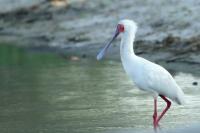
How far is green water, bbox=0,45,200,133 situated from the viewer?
12.1 metres

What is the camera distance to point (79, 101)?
46.9 ft

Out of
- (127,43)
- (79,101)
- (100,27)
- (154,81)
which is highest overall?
(127,43)

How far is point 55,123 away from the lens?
1232 centimetres

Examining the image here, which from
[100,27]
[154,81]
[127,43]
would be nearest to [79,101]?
[127,43]

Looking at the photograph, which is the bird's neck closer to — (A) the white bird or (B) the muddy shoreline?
(A) the white bird

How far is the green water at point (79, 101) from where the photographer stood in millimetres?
12102

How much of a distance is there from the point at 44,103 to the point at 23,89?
202cm

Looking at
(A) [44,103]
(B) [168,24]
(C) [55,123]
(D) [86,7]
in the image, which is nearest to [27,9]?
(D) [86,7]

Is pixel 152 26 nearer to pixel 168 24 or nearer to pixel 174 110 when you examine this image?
pixel 168 24

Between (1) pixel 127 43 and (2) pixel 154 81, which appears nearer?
(2) pixel 154 81

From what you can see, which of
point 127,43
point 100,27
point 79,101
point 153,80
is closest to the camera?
point 153,80

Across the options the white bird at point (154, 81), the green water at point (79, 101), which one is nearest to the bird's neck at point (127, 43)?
the white bird at point (154, 81)

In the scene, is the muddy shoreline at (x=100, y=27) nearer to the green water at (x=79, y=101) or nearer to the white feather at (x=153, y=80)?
the green water at (x=79, y=101)

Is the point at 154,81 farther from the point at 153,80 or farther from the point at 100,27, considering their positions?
the point at 100,27
